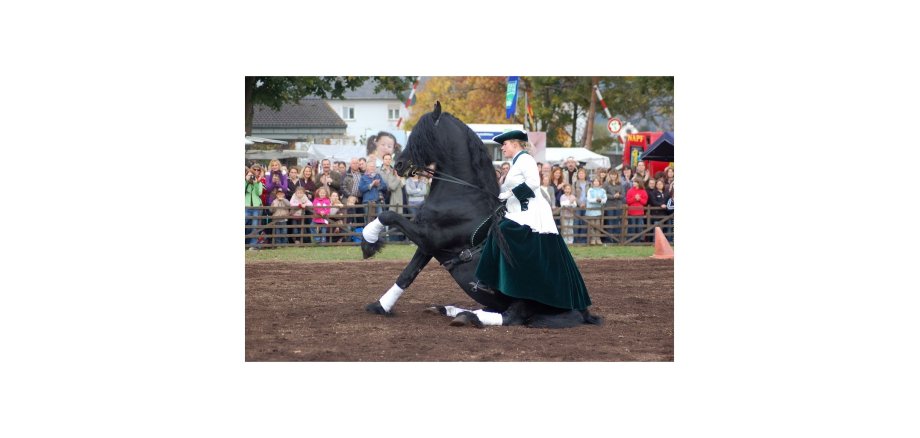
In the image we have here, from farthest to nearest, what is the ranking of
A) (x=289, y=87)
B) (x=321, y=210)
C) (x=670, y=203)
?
(x=670, y=203) → (x=321, y=210) → (x=289, y=87)

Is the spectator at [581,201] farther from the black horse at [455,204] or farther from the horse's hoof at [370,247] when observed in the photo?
the horse's hoof at [370,247]

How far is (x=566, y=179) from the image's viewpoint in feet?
49.1

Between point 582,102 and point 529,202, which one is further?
point 582,102

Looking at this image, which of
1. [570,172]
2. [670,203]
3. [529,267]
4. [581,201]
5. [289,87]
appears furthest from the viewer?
[570,172]

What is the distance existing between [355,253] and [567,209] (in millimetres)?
3575

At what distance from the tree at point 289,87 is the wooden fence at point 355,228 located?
2514mm

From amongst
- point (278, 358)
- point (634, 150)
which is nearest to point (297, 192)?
point (278, 358)

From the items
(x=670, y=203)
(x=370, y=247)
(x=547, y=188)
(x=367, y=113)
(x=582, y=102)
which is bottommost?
(x=370, y=247)

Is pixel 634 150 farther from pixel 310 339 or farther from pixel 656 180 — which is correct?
pixel 310 339

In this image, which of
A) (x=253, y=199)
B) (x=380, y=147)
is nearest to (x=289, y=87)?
(x=253, y=199)

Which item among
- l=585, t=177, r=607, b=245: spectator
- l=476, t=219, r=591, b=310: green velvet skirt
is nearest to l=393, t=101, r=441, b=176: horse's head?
l=476, t=219, r=591, b=310: green velvet skirt

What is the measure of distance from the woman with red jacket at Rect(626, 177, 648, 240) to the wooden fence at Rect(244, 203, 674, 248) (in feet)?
0.10

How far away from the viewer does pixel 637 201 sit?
14852mm

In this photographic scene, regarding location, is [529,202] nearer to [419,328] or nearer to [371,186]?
[419,328]
